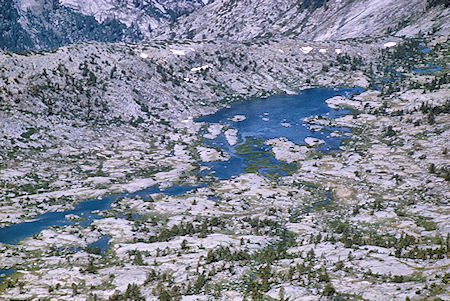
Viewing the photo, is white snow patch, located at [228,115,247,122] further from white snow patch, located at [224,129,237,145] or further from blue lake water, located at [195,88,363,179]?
white snow patch, located at [224,129,237,145]

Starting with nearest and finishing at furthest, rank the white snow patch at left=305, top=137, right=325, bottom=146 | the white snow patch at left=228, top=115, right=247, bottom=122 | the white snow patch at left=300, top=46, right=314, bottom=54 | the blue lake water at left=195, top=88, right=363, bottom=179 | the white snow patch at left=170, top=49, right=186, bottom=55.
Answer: the blue lake water at left=195, top=88, right=363, bottom=179
the white snow patch at left=305, top=137, right=325, bottom=146
the white snow patch at left=228, top=115, right=247, bottom=122
the white snow patch at left=170, top=49, right=186, bottom=55
the white snow patch at left=300, top=46, right=314, bottom=54

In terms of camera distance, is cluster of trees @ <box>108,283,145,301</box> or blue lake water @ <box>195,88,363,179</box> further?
blue lake water @ <box>195,88,363,179</box>

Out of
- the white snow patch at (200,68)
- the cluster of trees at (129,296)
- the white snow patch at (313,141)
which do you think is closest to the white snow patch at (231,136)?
the white snow patch at (313,141)

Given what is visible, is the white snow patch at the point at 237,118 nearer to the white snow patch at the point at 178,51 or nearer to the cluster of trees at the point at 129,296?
the white snow patch at the point at 178,51

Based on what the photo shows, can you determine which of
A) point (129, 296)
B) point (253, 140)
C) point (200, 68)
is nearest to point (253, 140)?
point (253, 140)

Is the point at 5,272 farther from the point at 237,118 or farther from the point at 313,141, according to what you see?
the point at 237,118

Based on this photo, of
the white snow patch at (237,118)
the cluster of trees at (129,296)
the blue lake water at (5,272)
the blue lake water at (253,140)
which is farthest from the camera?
the white snow patch at (237,118)

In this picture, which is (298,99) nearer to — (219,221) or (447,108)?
(447,108)

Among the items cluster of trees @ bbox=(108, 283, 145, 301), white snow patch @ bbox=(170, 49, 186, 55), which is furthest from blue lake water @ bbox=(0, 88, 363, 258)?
white snow patch @ bbox=(170, 49, 186, 55)
